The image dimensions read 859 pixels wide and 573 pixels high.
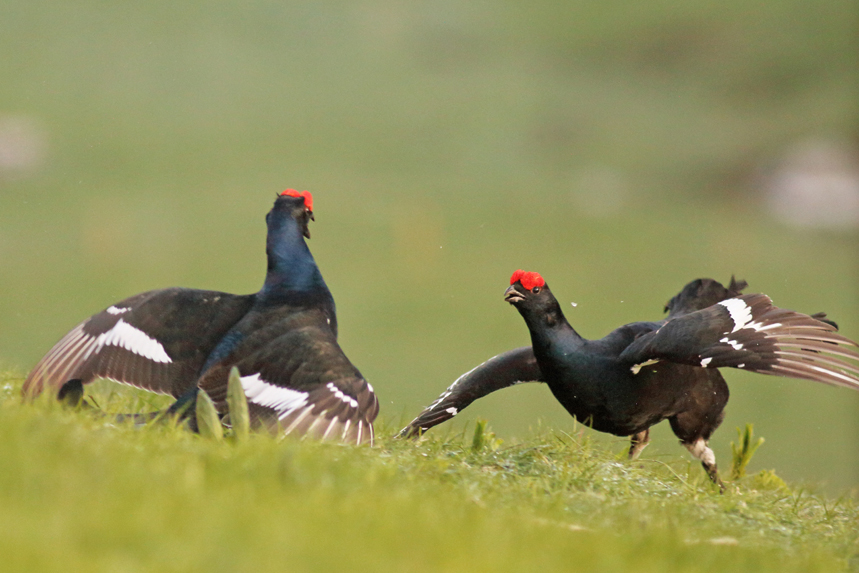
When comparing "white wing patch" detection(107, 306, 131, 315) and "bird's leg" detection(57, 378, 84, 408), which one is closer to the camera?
"bird's leg" detection(57, 378, 84, 408)

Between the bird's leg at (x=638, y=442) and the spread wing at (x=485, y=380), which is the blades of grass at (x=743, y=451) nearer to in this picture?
the bird's leg at (x=638, y=442)

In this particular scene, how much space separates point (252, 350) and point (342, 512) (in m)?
2.41

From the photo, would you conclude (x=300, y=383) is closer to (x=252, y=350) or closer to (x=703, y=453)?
(x=252, y=350)

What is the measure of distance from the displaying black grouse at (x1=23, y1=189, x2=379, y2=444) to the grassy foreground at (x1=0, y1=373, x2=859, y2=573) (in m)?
0.47

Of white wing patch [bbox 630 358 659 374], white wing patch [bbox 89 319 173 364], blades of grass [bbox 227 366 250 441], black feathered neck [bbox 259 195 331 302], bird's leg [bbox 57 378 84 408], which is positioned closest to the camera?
blades of grass [bbox 227 366 250 441]

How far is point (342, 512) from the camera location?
315 cm

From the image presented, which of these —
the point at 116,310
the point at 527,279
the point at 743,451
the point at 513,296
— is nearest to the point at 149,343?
the point at 116,310

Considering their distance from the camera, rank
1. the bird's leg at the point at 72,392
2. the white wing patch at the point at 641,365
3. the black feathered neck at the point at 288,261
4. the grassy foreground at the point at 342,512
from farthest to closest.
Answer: the black feathered neck at the point at 288,261, the white wing patch at the point at 641,365, the bird's leg at the point at 72,392, the grassy foreground at the point at 342,512

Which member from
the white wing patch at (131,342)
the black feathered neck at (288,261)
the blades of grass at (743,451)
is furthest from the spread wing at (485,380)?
the white wing patch at (131,342)

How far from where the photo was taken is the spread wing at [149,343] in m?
5.69

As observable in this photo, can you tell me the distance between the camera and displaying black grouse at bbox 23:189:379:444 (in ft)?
16.3

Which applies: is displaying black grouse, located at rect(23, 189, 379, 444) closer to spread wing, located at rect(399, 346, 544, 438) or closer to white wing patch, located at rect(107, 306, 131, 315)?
white wing patch, located at rect(107, 306, 131, 315)

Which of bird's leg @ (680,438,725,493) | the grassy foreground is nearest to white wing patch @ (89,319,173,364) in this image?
the grassy foreground

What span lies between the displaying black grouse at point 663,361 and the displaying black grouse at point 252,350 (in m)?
1.34
